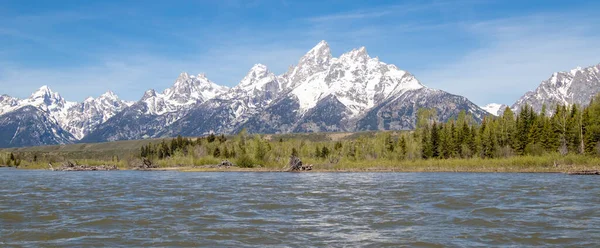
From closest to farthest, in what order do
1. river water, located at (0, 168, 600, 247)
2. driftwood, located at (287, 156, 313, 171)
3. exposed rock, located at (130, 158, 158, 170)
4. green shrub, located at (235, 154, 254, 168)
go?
1. river water, located at (0, 168, 600, 247)
2. driftwood, located at (287, 156, 313, 171)
3. green shrub, located at (235, 154, 254, 168)
4. exposed rock, located at (130, 158, 158, 170)

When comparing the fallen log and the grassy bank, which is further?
the fallen log

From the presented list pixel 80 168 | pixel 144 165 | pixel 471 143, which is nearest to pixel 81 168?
pixel 80 168

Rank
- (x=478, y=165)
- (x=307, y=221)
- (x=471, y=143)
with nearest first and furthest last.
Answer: (x=307, y=221), (x=478, y=165), (x=471, y=143)

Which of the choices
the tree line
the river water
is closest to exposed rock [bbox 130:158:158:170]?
the tree line

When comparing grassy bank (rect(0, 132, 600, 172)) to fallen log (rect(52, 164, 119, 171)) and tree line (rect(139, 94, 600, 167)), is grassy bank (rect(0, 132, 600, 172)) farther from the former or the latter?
fallen log (rect(52, 164, 119, 171))

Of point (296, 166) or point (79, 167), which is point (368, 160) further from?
point (79, 167)

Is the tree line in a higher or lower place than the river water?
higher

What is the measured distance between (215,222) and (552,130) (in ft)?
383

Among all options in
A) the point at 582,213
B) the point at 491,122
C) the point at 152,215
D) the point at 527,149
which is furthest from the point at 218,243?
the point at 491,122

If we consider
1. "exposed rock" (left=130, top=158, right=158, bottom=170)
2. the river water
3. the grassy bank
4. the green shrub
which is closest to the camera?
the river water

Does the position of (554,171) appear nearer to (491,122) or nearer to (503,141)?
(503,141)

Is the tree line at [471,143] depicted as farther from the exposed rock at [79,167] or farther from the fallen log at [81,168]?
the fallen log at [81,168]

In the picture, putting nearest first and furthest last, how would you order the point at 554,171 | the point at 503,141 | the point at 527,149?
the point at 554,171
the point at 527,149
the point at 503,141

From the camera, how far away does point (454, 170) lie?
4663 inches
